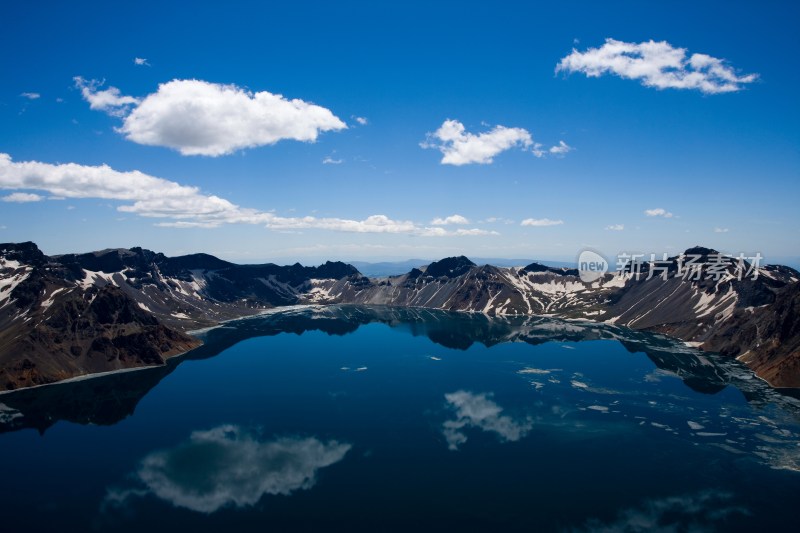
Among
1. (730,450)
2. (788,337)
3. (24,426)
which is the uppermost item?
(788,337)

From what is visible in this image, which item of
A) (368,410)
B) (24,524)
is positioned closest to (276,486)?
(24,524)

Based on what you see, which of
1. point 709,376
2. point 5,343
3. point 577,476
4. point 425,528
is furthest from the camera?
point 5,343

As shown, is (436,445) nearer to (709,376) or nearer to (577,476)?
(577,476)

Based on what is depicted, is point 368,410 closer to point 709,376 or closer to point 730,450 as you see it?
point 730,450

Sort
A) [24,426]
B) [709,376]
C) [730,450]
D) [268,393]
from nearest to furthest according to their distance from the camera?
[730,450], [24,426], [268,393], [709,376]

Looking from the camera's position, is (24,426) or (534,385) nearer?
(24,426)

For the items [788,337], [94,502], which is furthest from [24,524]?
[788,337]

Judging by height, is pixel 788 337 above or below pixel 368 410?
above
